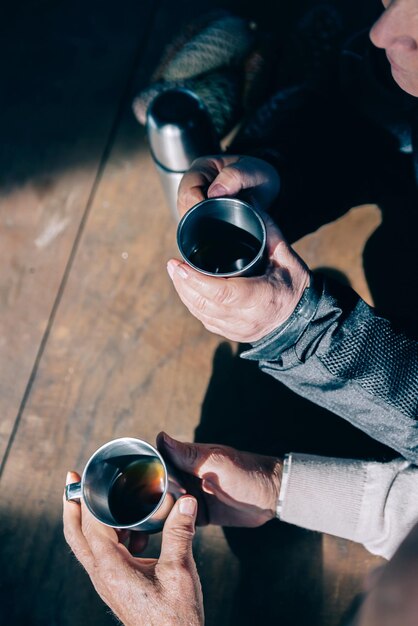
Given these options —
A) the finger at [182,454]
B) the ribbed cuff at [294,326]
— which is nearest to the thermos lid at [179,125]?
the ribbed cuff at [294,326]

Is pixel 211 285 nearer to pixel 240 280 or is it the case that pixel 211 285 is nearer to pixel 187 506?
pixel 240 280

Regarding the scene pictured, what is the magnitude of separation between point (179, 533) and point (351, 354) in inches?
16.6

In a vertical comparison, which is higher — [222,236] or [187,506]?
[222,236]

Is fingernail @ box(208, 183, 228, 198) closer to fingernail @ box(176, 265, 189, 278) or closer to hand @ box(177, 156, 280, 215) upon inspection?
hand @ box(177, 156, 280, 215)

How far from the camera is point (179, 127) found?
1.16m

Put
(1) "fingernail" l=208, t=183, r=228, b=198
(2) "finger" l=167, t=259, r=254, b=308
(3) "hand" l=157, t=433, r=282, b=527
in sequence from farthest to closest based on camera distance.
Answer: (3) "hand" l=157, t=433, r=282, b=527 < (1) "fingernail" l=208, t=183, r=228, b=198 < (2) "finger" l=167, t=259, r=254, b=308

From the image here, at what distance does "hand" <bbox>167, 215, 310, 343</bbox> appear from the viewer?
82cm

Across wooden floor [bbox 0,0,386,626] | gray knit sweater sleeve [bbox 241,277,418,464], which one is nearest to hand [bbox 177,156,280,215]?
gray knit sweater sleeve [bbox 241,277,418,464]

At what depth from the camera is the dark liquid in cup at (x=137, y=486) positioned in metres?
0.90

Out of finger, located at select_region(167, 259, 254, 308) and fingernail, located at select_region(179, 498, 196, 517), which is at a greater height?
finger, located at select_region(167, 259, 254, 308)

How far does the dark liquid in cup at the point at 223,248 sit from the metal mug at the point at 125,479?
1.06ft

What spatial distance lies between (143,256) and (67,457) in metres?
0.57

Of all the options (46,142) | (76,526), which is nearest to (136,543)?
(76,526)

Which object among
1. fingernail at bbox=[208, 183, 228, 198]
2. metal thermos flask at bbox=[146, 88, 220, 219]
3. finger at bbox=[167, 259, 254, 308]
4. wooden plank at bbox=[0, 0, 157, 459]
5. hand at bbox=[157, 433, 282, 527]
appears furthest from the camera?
wooden plank at bbox=[0, 0, 157, 459]
